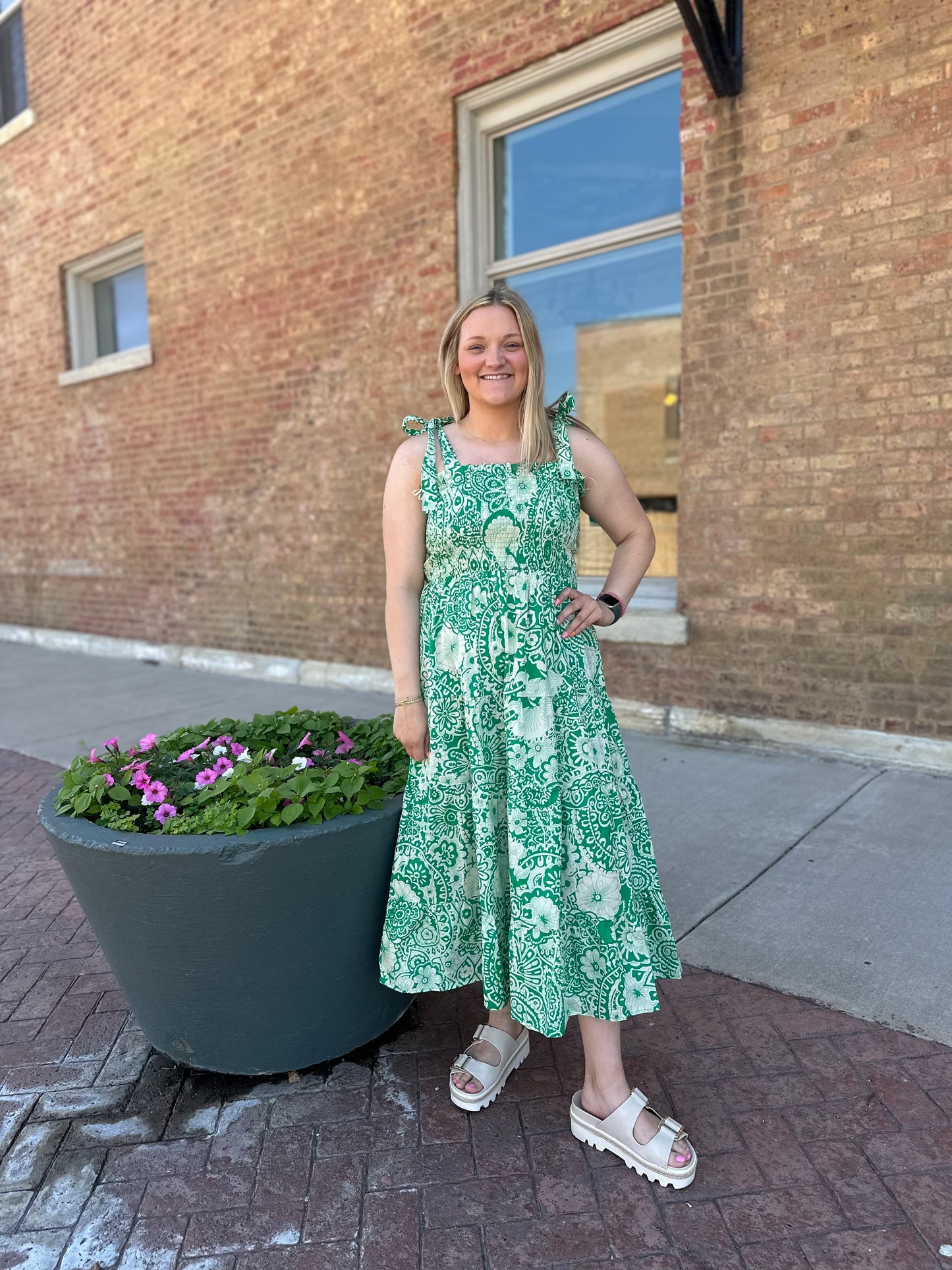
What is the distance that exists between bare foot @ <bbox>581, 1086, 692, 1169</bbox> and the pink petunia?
4.02 ft

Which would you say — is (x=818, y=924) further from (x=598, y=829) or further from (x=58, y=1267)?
(x=58, y=1267)

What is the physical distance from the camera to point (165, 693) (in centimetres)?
702

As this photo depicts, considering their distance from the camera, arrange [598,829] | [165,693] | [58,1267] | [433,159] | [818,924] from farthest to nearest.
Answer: [165,693]
[433,159]
[818,924]
[598,829]
[58,1267]

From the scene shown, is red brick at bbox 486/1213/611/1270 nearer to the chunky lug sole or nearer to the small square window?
the chunky lug sole

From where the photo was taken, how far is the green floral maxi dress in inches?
78.1

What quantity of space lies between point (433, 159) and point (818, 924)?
534cm

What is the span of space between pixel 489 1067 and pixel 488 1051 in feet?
0.15

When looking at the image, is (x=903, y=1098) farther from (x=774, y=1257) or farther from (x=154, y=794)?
(x=154, y=794)

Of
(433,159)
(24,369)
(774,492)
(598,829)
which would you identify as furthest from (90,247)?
(598,829)

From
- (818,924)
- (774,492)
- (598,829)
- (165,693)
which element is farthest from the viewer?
(165,693)

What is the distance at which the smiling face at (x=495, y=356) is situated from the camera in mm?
2039

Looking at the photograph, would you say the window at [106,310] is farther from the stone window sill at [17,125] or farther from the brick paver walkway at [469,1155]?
the brick paver walkway at [469,1155]

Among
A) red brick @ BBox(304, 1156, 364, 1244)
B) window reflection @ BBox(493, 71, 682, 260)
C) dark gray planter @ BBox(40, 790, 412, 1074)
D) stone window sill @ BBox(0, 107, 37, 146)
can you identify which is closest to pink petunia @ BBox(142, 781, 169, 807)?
dark gray planter @ BBox(40, 790, 412, 1074)

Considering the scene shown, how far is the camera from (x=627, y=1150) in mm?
1929
